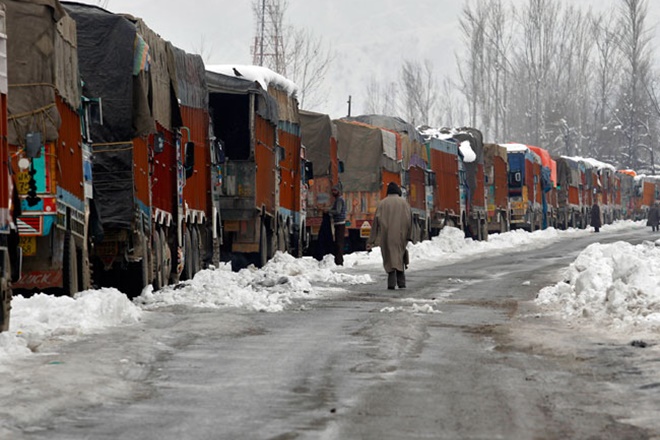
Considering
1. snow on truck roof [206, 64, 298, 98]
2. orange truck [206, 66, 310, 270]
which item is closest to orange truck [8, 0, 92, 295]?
orange truck [206, 66, 310, 270]

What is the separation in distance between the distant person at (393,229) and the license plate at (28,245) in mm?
7926

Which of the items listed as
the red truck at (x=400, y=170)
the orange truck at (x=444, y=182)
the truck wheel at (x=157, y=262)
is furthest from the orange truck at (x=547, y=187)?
the truck wheel at (x=157, y=262)

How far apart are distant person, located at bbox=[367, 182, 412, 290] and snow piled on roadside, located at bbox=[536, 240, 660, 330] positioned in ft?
11.7

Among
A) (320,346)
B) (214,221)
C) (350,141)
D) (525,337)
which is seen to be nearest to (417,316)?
(525,337)

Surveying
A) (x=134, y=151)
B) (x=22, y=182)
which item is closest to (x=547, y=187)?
(x=134, y=151)

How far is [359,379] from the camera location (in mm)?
9430

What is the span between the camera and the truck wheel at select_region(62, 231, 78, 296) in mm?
14977

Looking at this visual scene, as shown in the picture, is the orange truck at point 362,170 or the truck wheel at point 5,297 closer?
the truck wheel at point 5,297

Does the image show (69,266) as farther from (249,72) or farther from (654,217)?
(654,217)

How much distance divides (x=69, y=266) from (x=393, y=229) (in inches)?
305

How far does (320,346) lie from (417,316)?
11.8ft

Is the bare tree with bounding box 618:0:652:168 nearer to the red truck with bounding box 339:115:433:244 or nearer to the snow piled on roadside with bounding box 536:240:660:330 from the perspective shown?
the red truck with bounding box 339:115:433:244

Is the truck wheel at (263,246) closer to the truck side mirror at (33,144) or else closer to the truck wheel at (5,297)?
the truck side mirror at (33,144)

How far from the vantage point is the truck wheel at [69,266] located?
15.0 meters
